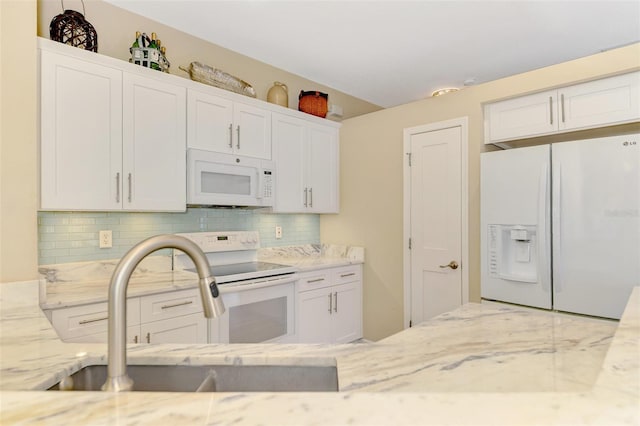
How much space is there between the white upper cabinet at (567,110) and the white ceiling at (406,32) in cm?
67

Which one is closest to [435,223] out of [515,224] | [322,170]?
[515,224]

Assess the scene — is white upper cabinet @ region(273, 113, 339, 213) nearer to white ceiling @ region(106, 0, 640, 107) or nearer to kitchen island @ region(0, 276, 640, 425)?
white ceiling @ region(106, 0, 640, 107)

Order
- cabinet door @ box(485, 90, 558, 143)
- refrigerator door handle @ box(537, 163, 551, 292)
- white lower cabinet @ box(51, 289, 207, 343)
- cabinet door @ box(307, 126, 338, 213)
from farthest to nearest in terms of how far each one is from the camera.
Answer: cabinet door @ box(307, 126, 338, 213), cabinet door @ box(485, 90, 558, 143), refrigerator door handle @ box(537, 163, 551, 292), white lower cabinet @ box(51, 289, 207, 343)

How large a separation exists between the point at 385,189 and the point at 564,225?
1533 mm

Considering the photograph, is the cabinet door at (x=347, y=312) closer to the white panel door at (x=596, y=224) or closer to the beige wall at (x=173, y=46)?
the white panel door at (x=596, y=224)

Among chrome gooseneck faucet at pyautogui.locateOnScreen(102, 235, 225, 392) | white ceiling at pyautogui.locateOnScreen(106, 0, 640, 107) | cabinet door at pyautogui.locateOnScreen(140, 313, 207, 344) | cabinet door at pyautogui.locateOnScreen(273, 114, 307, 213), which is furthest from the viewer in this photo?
cabinet door at pyautogui.locateOnScreen(273, 114, 307, 213)

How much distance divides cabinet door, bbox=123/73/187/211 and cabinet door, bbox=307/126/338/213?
1316 millimetres

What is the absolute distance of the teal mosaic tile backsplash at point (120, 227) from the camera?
2.34 m

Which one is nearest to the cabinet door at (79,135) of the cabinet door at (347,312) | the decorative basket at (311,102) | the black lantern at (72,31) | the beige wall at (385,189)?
the black lantern at (72,31)

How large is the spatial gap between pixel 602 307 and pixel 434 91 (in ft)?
9.31

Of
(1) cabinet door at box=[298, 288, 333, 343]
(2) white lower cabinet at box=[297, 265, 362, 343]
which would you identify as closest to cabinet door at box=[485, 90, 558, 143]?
(2) white lower cabinet at box=[297, 265, 362, 343]

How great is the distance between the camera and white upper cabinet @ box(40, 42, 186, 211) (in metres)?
2.09

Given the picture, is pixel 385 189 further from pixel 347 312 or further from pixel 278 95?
pixel 278 95

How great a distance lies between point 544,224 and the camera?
2316 mm
